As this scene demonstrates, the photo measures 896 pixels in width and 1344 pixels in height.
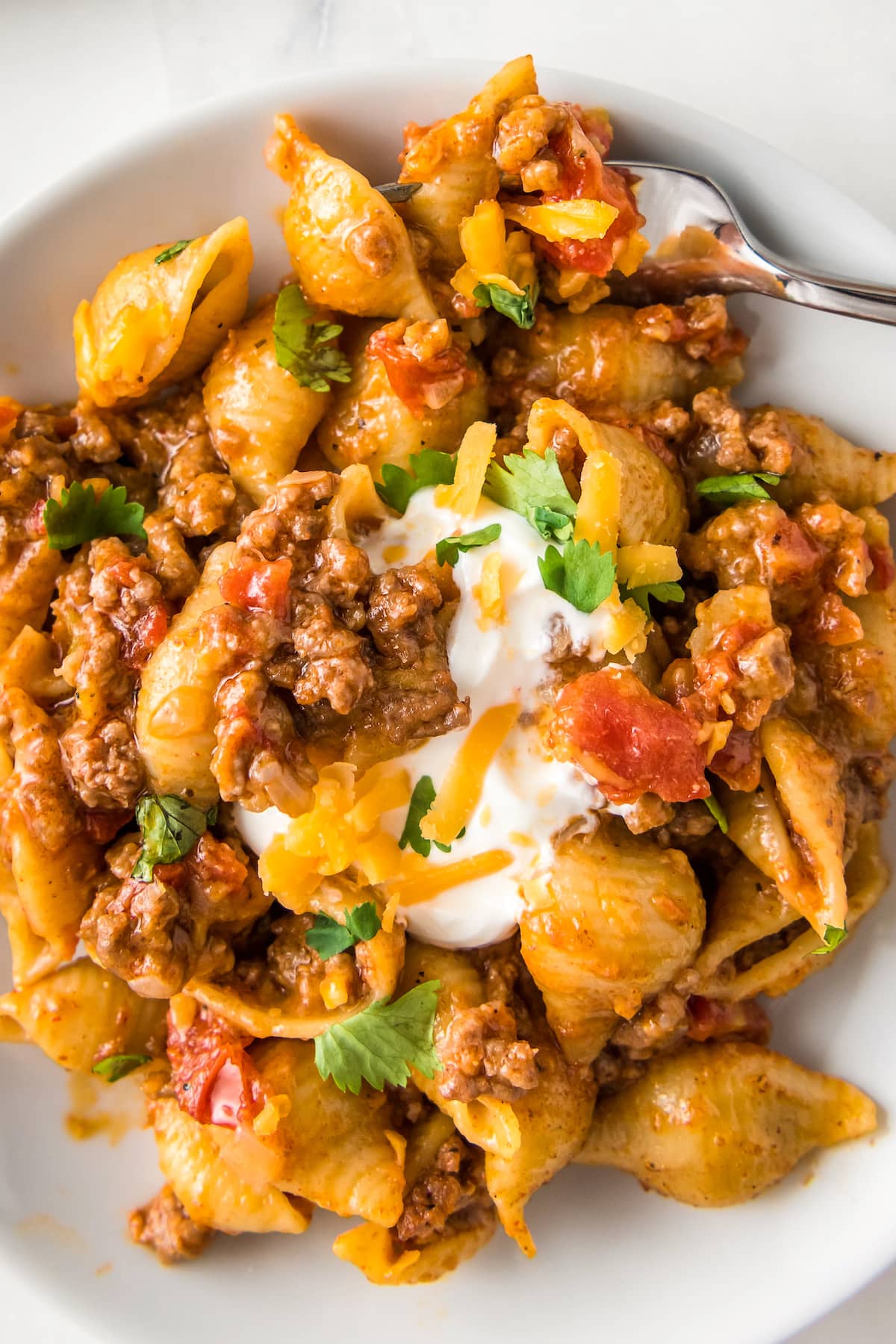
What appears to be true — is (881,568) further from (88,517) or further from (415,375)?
(88,517)

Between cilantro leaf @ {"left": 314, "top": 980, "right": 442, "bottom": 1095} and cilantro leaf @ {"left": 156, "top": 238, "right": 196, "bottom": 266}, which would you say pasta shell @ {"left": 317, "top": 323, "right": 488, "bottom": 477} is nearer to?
cilantro leaf @ {"left": 156, "top": 238, "right": 196, "bottom": 266}

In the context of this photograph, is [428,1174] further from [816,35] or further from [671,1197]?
[816,35]

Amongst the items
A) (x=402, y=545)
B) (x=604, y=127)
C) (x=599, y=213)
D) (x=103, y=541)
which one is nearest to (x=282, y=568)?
(x=402, y=545)

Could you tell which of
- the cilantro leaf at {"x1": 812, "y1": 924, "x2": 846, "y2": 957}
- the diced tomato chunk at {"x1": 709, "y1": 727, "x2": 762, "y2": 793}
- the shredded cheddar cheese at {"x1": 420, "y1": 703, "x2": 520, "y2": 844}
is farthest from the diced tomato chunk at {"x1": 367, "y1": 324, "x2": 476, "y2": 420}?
the cilantro leaf at {"x1": 812, "y1": 924, "x2": 846, "y2": 957}

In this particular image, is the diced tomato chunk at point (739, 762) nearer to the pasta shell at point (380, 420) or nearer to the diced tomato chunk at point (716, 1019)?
the diced tomato chunk at point (716, 1019)

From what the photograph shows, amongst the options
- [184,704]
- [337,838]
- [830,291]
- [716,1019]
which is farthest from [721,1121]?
[830,291]

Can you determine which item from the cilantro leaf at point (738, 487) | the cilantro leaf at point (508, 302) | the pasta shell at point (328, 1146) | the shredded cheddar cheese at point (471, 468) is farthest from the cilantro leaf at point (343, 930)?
the cilantro leaf at point (508, 302)

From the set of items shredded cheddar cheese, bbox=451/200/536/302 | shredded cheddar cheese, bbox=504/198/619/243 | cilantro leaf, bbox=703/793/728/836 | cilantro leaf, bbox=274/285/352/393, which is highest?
shredded cheddar cheese, bbox=504/198/619/243
